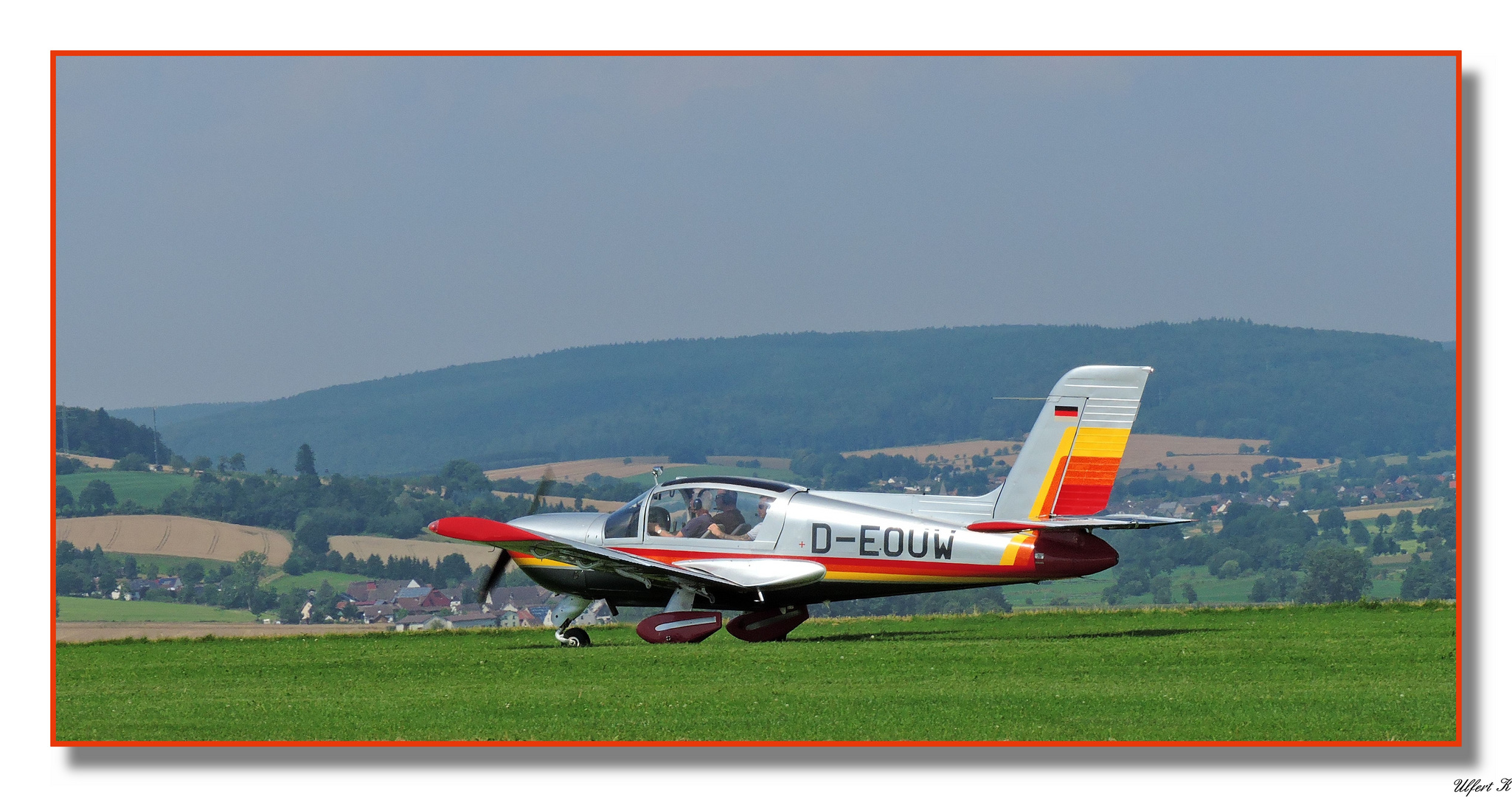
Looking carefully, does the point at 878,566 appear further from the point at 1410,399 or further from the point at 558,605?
the point at 1410,399

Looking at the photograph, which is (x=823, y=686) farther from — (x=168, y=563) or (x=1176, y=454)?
(x=1176, y=454)

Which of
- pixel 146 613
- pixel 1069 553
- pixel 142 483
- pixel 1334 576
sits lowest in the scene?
pixel 146 613

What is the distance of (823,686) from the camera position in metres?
14.9

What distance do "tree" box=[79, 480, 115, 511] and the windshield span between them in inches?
3000

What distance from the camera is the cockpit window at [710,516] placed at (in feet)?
66.2

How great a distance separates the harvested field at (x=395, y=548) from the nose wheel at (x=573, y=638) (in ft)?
189

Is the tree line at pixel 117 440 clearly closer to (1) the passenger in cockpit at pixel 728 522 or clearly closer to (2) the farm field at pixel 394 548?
(2) the farm field at pixel 394 548

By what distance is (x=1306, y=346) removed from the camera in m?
126

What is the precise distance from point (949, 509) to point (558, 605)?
570 cm

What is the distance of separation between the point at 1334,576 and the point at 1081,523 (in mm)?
22524

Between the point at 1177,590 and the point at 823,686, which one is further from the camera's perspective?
the point at 1177,590

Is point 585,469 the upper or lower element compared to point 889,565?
lower

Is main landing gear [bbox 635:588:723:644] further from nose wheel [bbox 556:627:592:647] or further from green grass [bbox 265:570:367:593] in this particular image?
green grass [bbox 265:570:367:593]

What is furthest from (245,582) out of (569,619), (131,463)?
(569,619)
